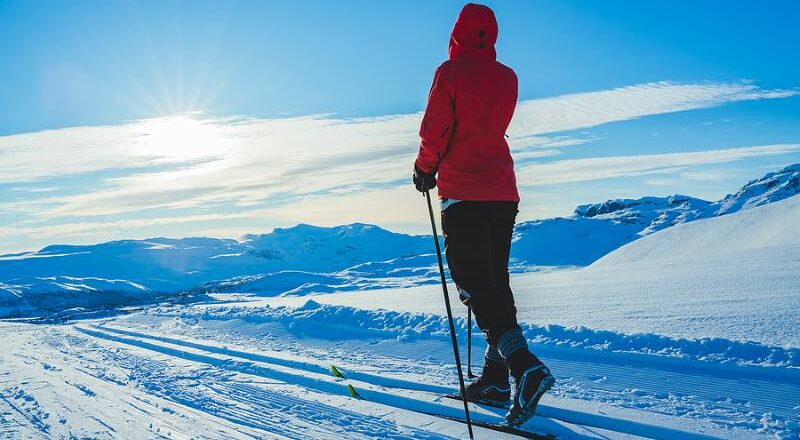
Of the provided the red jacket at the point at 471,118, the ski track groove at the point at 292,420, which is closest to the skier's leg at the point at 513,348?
the red jacket at the point at 471,118

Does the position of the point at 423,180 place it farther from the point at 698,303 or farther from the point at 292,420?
the point at 698,303

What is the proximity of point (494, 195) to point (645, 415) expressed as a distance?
1576 millimetres

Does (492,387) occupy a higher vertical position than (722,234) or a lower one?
lower

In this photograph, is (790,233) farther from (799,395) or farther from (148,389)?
(148,389)

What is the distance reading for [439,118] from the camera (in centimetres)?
322

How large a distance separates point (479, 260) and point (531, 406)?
2.96ft

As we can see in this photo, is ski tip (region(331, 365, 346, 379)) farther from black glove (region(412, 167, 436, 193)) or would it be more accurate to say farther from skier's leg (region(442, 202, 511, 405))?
black glove (region(412, 167, 436, 193))

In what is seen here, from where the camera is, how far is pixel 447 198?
340cm

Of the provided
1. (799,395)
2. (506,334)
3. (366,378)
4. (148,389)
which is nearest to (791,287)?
(799,395)

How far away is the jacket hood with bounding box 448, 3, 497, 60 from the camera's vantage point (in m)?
3.37

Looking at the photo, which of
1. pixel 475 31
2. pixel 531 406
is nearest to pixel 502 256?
pixel 531 406

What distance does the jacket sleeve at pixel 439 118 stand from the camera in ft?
10.5

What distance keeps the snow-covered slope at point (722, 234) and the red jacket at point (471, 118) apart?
16.5 metres

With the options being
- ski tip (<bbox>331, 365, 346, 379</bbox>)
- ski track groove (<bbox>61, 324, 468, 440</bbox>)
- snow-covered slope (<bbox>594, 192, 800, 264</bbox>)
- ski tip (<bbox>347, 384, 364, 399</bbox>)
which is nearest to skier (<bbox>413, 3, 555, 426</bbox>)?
ski track groove (<bbox>61, 324, 468, 440</bbox>)
